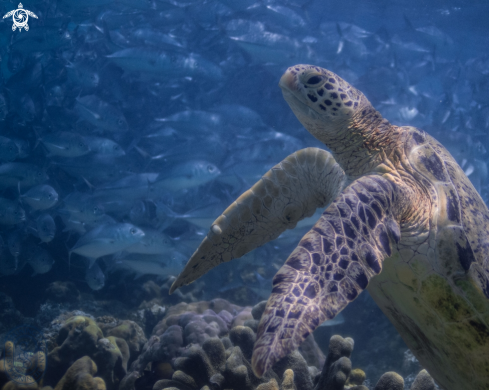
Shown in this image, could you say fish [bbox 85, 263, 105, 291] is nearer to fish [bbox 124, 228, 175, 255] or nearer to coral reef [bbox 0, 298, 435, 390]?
fish [bbox 124, 228, 175, 255]

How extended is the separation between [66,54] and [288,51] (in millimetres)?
6639

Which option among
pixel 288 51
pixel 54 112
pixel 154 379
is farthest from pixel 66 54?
pixel 154 379

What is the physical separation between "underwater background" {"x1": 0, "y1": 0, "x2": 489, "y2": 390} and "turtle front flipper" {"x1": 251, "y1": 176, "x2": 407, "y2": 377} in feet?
5.78

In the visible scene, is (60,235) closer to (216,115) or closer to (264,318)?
(216,115)

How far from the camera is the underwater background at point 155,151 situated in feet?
14.3

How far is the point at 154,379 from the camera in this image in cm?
226

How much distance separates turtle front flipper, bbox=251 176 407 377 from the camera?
0.95 meters

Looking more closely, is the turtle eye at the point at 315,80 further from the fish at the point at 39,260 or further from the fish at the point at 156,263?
the fish at the point at 39,260

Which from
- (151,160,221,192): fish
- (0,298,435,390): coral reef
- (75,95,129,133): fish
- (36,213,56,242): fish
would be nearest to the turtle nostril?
(0,298,435,390): coral reef

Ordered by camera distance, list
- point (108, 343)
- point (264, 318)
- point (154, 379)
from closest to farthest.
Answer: point (264, 318)
point (154, 379)
point (108, 343)

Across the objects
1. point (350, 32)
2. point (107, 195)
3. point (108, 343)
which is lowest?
point (108, 343)

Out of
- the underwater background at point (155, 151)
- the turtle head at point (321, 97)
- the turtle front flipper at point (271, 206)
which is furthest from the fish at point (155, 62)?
the turtle head at point (321, 97)

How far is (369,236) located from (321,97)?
956 millimetres

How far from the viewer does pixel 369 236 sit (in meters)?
1.20
